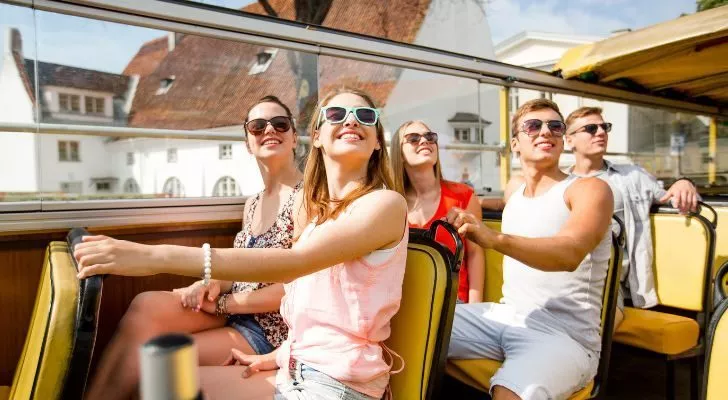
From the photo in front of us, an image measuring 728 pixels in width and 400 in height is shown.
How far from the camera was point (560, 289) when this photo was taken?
2062mm

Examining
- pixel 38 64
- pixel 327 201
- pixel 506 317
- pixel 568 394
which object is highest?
pixel 38 64

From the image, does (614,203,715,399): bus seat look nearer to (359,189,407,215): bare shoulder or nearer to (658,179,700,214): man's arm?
(658,179,700,214): man's arm

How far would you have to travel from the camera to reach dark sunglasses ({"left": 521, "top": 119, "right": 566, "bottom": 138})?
90.7 inches

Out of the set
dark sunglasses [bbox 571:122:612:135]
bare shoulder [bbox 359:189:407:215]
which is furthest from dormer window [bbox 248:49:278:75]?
dark sunglasses [bbox 571:122:612:135]

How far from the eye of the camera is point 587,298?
205 centimetres

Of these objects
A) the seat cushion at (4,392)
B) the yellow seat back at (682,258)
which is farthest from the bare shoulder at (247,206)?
the yellow seat back at (682,258)

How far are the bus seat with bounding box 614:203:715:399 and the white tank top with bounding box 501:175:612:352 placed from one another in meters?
0.82

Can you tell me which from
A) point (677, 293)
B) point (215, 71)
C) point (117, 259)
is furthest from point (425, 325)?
point (215, 71)

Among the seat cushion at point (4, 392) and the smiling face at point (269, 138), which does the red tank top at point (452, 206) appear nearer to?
the smiling face at point (269, 138)

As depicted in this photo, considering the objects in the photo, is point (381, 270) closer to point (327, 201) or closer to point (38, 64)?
point (327, 201)

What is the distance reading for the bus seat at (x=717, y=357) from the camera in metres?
1.37

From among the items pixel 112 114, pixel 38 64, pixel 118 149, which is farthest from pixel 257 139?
pixel 118 149

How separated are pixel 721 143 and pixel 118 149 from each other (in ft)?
108

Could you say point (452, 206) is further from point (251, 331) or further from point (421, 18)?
point (421, 18)
